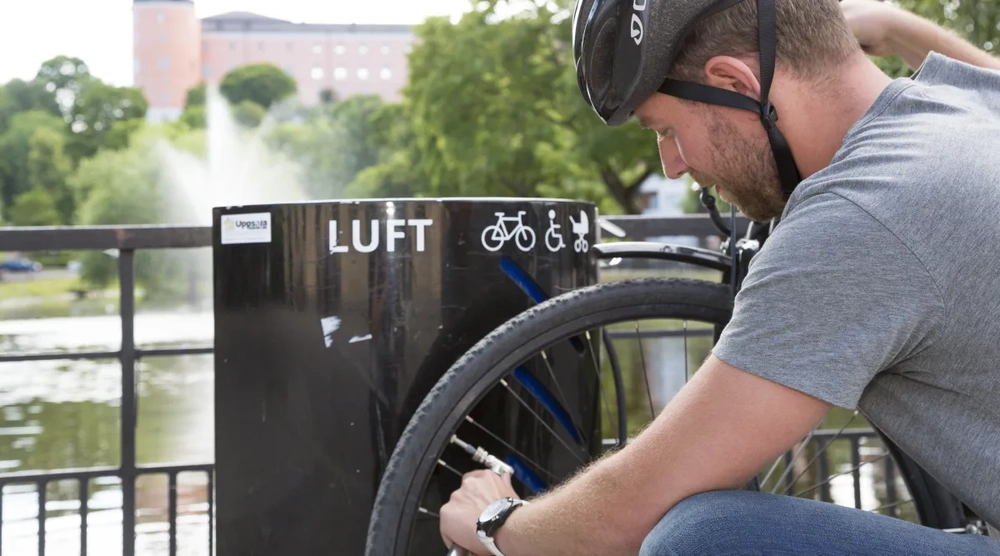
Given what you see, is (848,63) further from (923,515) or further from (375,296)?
(923,515)

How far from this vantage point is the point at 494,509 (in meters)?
1.90

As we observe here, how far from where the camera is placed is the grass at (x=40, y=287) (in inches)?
1904

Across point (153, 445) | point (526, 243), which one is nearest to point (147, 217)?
point (153, 445)

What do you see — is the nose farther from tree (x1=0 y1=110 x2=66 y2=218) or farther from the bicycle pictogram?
tree (x1=0 y1=110 x2=66 y2=218)

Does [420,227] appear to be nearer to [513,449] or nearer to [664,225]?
[513,449]

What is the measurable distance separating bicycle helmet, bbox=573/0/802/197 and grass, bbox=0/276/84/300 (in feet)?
152

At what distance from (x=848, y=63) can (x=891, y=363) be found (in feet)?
1.55

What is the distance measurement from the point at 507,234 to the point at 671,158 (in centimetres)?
55

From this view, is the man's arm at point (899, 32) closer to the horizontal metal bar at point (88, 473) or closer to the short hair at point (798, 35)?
the short hair at point (798, 35)

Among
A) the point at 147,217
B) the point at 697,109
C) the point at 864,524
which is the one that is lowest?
the point at 147,217

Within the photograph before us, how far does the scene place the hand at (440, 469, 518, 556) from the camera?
1.95 m

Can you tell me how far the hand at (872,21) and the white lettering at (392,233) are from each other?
1.05m

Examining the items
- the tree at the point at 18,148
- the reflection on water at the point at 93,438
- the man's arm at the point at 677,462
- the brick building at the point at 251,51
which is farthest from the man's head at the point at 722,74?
the brick building at the point at 251,51

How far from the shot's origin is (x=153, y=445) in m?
7.54
